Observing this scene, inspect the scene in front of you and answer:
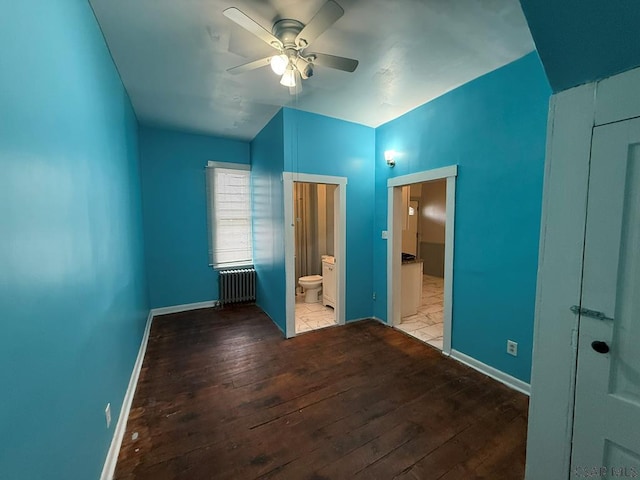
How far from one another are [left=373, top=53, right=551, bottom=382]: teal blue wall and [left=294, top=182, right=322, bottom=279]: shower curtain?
2621mm

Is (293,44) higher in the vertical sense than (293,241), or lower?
higher

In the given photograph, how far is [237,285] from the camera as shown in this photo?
14.2 feet

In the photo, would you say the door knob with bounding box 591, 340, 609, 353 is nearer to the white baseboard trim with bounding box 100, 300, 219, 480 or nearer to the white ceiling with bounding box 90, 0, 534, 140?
the white ceiling with bounding box 90, 0, 534, 140

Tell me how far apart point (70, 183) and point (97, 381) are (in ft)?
3.44

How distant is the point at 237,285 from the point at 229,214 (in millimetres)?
1238

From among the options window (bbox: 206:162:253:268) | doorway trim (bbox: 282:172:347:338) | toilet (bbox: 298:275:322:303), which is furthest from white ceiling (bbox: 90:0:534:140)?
toilet (bbox: 298:275:322:303)

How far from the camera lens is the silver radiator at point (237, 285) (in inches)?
167

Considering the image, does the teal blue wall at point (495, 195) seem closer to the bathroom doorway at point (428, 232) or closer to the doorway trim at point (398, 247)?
the doorway trim at point (398, 247)

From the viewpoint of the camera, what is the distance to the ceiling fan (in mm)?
1465

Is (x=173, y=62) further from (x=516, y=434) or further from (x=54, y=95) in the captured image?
(x=516, y=434)

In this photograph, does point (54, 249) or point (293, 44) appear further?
point (293, 44)

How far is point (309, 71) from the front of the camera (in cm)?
188

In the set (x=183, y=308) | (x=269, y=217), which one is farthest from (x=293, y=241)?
(x=183, y=308)

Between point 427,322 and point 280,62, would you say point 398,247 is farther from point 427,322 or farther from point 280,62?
point 280,62
